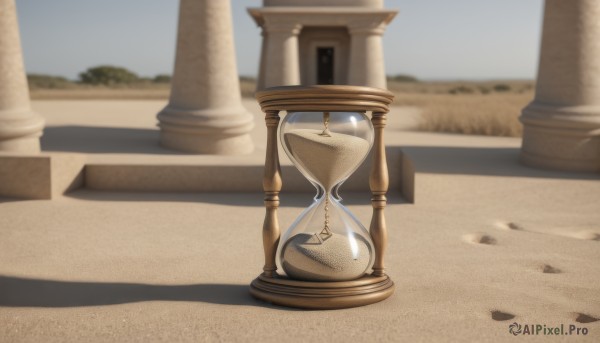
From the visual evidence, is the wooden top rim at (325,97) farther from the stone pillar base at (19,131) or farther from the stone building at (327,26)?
the stone building at (327,26)

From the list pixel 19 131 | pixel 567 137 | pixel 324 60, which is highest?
pixel 324 60

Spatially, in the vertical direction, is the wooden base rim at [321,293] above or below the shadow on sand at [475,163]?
above

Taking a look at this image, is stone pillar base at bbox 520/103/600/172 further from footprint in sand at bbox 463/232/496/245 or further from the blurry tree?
the blurry tree

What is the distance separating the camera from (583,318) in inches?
172

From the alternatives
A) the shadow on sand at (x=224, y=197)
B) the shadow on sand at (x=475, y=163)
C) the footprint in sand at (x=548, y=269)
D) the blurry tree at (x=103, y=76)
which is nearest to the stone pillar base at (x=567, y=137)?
the shadow on sand at (x=475, y=163)

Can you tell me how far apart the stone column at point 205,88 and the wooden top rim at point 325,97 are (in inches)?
219

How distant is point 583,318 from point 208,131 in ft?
20.7

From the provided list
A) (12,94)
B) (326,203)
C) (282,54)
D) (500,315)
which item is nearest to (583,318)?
(500,315)

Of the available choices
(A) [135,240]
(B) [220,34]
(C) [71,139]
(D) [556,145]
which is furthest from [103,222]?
(D) [556,145]

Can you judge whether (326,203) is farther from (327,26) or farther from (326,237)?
(327,26)

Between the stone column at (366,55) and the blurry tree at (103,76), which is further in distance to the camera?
the blurry tree at (103,76)

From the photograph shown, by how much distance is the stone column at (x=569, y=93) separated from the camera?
30.3ft

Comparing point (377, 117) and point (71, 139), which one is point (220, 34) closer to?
point (71, 139)

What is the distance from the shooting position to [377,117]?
448 centimetres
